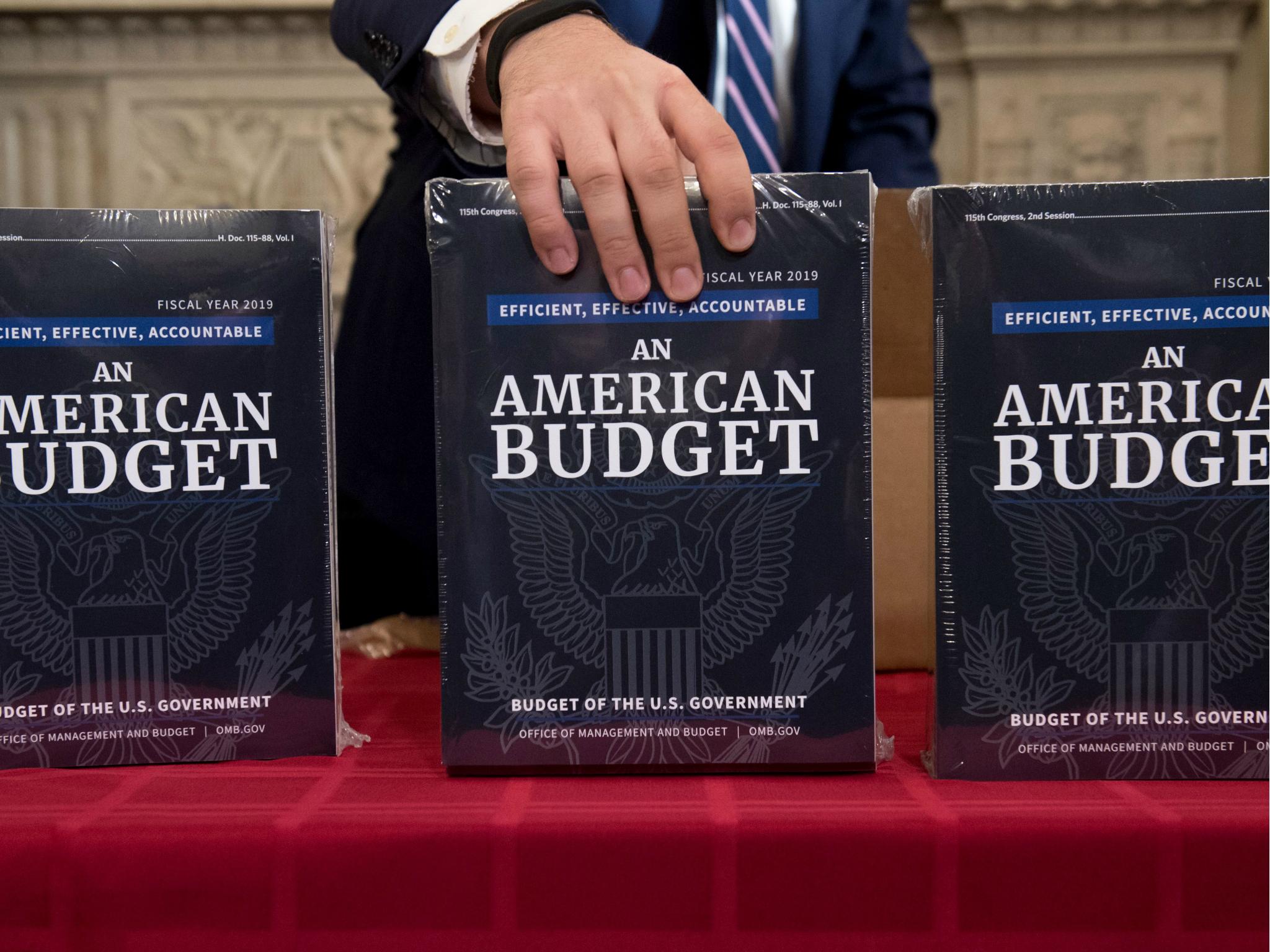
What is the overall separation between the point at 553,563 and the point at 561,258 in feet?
0.51

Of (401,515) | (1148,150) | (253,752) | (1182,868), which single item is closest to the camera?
(1182,868)

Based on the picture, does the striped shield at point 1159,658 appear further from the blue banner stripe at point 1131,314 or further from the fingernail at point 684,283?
the fingernail at point 684,283

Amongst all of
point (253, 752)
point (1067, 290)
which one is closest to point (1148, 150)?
point (1067, 290)

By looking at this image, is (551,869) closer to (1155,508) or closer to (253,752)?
(253,752)

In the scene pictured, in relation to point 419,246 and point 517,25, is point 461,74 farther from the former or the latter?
point 419,246

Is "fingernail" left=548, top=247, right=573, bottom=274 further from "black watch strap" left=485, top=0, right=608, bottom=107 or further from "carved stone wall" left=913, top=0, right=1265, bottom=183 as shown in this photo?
"carved stone wall" left=913, top=0, right=1265, bottom=183

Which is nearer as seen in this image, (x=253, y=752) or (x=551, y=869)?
(x=551, y=869)

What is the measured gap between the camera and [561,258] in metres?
0.51

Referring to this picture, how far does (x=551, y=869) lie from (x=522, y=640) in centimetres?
12

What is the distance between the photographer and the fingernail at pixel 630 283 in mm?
504

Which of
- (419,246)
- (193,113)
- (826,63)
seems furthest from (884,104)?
(193,113)

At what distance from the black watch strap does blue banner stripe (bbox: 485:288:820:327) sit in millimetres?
182

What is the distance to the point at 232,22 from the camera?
212 centimetres

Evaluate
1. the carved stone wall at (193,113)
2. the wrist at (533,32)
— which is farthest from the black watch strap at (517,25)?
the carved stone wall at (193,113)
